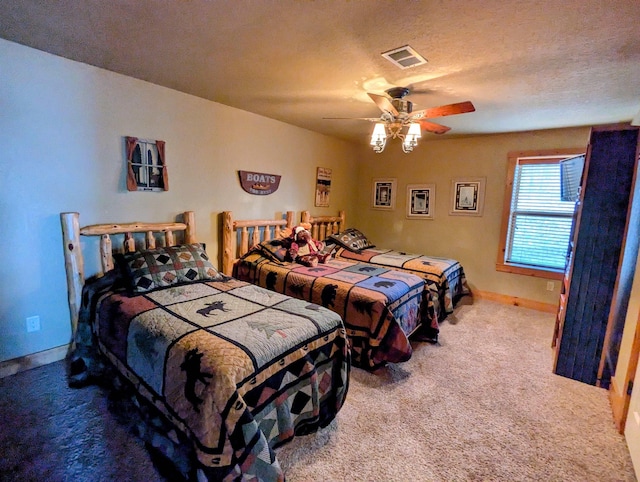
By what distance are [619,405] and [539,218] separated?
253cm

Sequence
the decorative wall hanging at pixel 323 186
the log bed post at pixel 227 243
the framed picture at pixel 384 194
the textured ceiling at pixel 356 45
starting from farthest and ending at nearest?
the framed picture at pixel 384 194 < the decorative wall hanging at pixel 323 186 < the log bed post at pixel 227 243 < the textured ceiling at pixel 356 45

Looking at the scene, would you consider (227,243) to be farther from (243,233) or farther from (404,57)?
(404,57)

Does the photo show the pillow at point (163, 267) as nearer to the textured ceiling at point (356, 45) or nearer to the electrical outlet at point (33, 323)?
the electrical outlet at point (33, 323)

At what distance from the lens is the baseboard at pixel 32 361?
86.0 inches

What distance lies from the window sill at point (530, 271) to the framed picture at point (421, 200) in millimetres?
1213

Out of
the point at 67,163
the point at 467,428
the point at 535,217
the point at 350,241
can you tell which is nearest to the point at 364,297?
the point at 467,428

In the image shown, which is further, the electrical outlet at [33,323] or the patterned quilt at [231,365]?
the electrical outlet at [33,323]

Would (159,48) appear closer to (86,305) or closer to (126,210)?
(126,210)

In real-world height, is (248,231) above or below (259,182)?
below

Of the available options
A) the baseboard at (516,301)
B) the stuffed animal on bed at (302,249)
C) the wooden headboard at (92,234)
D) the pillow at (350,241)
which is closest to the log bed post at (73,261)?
the wooden headboard at (92,234)

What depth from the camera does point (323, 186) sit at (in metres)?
4.68

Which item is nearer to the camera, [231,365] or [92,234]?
[231,365]

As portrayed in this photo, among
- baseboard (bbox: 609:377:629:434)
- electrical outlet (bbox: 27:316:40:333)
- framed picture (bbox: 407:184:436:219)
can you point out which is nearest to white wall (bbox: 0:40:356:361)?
electrical outlet (bbox: 27:316:40:333)

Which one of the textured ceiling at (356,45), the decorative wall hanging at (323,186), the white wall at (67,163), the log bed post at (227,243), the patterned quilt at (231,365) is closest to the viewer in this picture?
the patterned quilt at (231,365)
